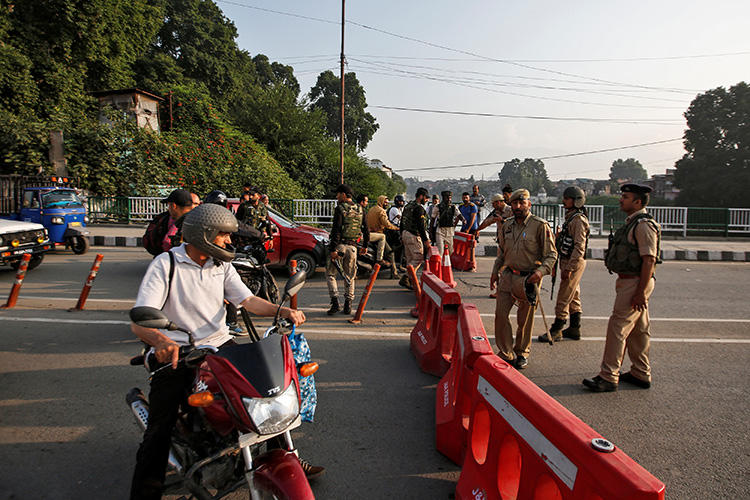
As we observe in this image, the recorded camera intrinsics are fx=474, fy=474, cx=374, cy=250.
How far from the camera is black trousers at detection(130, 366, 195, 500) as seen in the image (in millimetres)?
2369

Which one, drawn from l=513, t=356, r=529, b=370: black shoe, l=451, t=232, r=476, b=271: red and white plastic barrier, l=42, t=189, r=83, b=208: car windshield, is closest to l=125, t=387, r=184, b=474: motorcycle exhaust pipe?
l=513, t=356, r=529, b=370: black shoe

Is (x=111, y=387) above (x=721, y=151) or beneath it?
beneath

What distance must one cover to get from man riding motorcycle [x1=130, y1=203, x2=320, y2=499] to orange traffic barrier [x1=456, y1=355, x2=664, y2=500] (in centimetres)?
117

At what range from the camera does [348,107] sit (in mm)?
58594

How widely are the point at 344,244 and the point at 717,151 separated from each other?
40155 millimetres

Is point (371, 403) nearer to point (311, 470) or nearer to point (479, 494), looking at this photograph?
point (311, 470)

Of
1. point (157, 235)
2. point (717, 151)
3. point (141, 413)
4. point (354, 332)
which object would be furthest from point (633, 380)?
point (717, 151)

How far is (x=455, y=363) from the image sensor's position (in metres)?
3.75

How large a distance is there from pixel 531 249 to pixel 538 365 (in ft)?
4.26

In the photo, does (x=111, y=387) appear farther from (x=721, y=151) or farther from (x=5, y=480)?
(x=721, y=151)

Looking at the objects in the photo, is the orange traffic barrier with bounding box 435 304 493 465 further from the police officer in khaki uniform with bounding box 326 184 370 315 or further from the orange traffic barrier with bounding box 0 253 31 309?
the orange traffic barrier with bounding box 0 253 31 309

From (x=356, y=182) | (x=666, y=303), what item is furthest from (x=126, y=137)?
(x=666, y=303)

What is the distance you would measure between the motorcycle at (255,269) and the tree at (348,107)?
169 feet

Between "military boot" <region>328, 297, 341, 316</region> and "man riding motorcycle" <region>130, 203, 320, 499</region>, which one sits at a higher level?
"man riding motorcycle" <region>130, 203, 320, 499</region>
